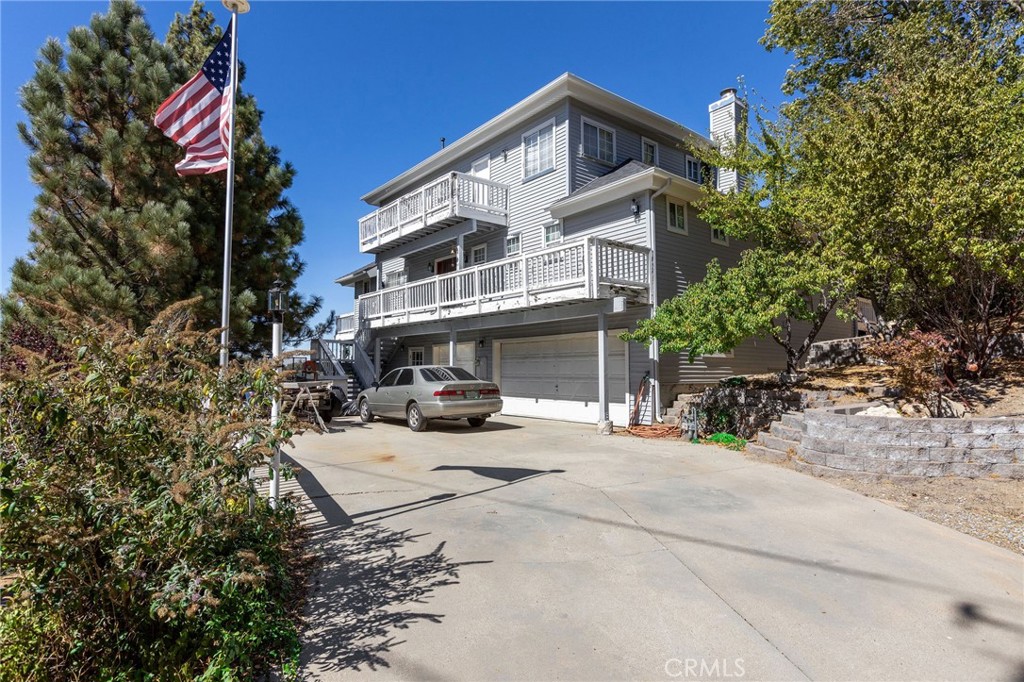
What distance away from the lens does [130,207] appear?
12609 mm

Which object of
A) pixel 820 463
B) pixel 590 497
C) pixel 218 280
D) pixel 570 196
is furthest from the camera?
pixel 570 196

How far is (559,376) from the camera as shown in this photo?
16188mm

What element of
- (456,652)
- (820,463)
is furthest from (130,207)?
(820,463)

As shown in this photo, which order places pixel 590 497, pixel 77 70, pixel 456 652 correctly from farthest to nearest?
pixel 77 70 → pixel 590 497 → pixel 456 652

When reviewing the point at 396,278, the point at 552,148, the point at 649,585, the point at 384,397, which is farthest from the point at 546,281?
the point at 396,278

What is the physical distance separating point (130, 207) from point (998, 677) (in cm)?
1648

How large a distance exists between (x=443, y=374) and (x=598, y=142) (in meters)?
9.33

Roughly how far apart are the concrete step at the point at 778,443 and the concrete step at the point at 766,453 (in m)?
0.07

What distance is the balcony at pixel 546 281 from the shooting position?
12375mm

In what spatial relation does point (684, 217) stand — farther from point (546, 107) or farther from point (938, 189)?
point (938, 189)

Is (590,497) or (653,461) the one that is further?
(653,461)

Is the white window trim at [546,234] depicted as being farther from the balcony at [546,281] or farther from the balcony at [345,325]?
the balcony at [345,325]

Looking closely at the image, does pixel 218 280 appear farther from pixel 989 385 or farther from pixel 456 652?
pixel 989 385

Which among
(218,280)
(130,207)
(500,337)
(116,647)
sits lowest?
(116,647)
